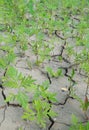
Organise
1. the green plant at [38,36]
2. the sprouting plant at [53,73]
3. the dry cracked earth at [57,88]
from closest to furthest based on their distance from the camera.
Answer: the dry cracked earth at [57,88], the green plant at [38,36], the sprouting plant at [53,73]

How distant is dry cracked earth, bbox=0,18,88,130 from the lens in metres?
2.24

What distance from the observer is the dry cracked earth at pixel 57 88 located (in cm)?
224

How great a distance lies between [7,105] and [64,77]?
727 millimetres

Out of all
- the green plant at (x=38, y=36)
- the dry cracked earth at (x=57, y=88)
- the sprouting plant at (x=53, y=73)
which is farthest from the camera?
the sprouting plant at (x=53, y=73)

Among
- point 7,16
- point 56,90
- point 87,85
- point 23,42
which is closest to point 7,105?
point 56,90

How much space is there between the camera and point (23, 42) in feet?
10.5

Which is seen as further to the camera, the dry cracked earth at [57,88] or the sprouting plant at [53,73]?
the sprouting plant at [53,73]

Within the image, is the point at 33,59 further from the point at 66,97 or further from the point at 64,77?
the point at 66,97

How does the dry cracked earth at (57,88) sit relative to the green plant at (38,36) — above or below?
below

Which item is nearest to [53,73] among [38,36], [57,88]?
[57,88]

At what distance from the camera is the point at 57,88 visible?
106 inches

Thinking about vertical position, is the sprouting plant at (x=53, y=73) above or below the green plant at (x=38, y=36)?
below

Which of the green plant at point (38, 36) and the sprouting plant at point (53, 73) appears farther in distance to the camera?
the sprouting plant at point (53, 73)

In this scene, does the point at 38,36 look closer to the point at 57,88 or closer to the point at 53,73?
the point at 53,73
